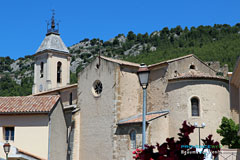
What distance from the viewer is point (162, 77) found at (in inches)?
1033

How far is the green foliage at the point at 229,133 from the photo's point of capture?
891 inches

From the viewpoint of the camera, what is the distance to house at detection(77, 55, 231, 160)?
80.5ft

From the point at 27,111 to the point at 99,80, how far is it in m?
7.35

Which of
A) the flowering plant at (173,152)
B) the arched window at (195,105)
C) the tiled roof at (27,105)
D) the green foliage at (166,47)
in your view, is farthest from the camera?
the green foliage at (166,47)

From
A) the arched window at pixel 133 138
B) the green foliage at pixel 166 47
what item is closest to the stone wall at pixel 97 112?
the arched window at pixel 133 138

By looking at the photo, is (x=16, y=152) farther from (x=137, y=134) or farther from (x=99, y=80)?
(x=99, y=80)

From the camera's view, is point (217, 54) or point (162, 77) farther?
point (217, 54)

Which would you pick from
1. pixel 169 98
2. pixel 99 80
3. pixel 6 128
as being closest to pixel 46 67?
pixel 99 80

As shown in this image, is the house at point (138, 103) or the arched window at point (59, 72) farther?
the arched window at point (59, 72)

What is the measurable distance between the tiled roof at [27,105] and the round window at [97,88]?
426 cm

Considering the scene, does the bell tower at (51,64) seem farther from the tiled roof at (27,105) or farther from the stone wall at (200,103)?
the stone wall at (200,103)

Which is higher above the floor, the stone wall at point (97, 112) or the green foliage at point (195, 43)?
the green foliage at point (195, 43)

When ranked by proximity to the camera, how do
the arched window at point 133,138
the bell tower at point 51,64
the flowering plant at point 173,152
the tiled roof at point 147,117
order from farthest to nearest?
the bell tower at point 51,64 → the arched window at point 133,138 → the tiled roof at point 147,117 → the flowering plant at point 173,152

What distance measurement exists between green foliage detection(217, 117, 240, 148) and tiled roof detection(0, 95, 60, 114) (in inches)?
455
